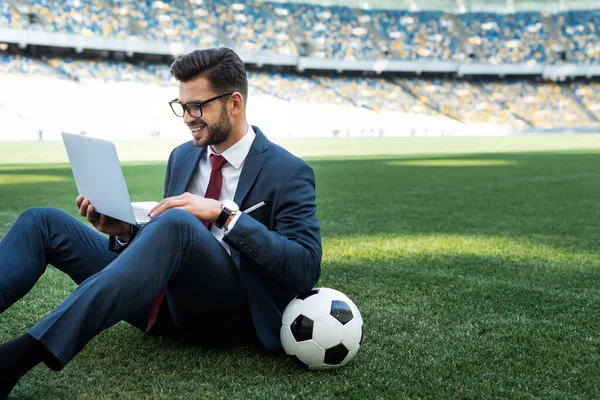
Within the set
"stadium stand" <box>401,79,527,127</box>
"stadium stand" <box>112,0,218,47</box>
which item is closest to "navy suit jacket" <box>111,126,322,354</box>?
"stadium stand" <box>112,0,218,47</box>

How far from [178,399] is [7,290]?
79 centimetres

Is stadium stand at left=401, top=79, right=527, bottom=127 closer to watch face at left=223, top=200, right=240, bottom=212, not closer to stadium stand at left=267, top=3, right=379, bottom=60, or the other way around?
stadium stand at left=267, top=3, right=379, bottom=60

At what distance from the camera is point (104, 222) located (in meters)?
3.01

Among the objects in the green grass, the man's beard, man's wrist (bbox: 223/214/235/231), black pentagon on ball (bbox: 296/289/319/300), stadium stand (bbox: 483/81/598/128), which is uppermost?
the man's beard

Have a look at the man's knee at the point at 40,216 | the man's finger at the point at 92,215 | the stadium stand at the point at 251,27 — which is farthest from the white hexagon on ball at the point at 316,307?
the stadium stand at the point at 251,27

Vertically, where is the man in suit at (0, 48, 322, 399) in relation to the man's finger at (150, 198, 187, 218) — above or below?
below

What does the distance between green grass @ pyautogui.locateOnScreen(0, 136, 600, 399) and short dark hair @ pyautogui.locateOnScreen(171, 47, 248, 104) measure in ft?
4.05

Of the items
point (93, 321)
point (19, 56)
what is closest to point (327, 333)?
point (93, 321)

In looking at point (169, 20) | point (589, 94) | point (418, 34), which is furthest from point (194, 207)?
point (589, 94)

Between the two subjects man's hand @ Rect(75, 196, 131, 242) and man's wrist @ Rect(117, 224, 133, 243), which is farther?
man's wrist @ Rect(117, 224, 133, 243)

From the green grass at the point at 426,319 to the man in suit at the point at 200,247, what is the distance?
26 cm

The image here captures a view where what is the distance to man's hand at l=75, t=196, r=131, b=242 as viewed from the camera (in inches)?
117

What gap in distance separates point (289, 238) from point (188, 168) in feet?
2.04

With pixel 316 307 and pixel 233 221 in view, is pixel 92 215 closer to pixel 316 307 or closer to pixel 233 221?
pixel 233 221
